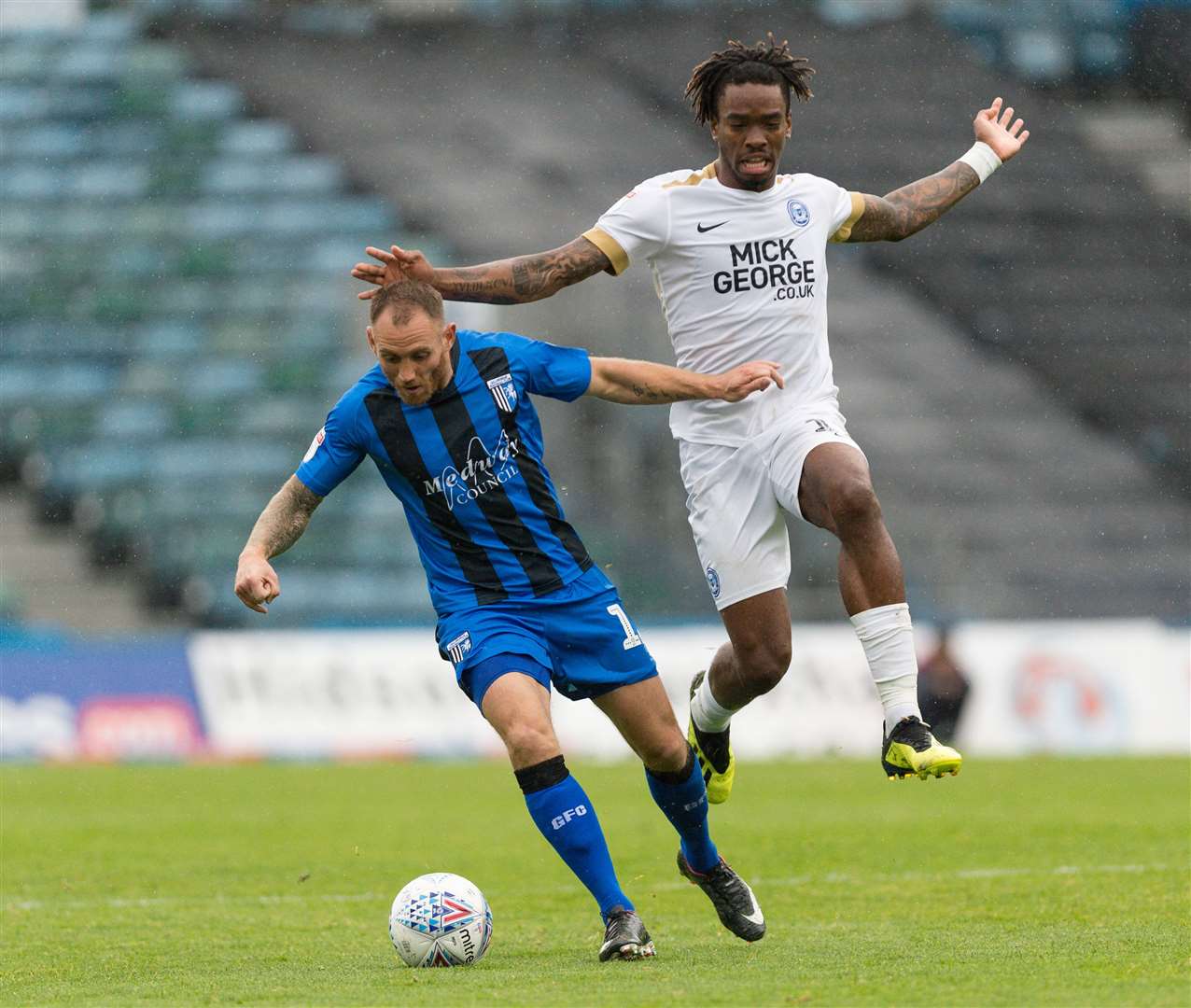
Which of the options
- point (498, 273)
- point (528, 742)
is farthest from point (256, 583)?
point (498, 273)

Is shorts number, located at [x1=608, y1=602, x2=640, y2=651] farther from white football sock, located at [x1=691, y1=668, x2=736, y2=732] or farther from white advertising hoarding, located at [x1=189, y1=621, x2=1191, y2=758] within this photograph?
white advertising hoarding, located at [x1=189, y1=621, x2=1191, y2=758]

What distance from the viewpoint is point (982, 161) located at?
8391mm

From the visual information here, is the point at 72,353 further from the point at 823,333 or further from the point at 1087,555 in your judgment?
the point at 823,333

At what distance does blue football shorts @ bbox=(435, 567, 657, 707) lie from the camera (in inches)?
271

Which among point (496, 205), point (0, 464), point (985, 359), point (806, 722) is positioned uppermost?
point (496, 205)

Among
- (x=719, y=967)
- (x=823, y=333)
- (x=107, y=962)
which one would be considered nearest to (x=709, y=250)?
(x=823, y=333)

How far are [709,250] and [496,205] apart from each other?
2184 cm

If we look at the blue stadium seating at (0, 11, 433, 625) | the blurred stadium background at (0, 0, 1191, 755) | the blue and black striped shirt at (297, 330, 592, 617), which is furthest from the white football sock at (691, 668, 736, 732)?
the blue stadium seating at (0, 11, 433, 625)

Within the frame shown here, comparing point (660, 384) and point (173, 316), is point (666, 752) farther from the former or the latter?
point (173, 316)

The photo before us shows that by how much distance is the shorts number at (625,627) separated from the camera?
23.3 feet

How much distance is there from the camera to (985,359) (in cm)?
2850

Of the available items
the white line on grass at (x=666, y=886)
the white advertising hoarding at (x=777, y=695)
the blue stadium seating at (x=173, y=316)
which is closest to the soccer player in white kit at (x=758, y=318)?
the white line on grass at (x=666, y=886)

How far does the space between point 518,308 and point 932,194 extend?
17394 mm

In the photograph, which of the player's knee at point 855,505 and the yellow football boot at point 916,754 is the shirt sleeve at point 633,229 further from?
the yellow football boot at point 916,754
